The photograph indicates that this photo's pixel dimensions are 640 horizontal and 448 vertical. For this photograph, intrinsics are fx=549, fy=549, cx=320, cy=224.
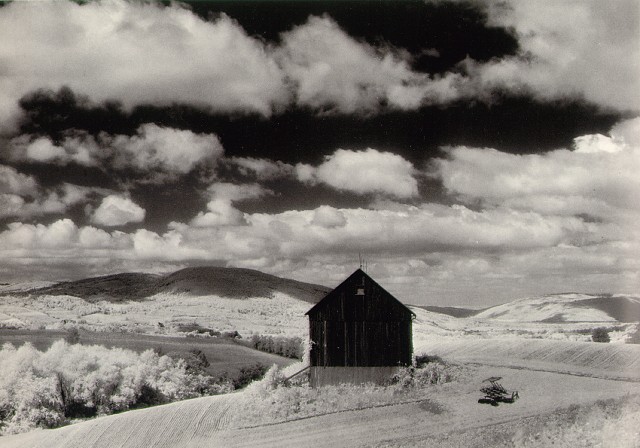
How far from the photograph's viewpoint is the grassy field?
5219 centimetres

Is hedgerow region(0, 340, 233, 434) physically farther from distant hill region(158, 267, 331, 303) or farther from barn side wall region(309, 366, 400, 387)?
distant hill region(158, 267, 331, 303)

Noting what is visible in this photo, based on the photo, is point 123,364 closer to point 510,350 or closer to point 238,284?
point 510,350

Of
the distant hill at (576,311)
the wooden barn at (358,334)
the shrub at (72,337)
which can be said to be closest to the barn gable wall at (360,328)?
the wooden barn at (358,334)

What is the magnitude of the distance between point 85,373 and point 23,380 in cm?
474

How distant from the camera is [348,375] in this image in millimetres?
36875

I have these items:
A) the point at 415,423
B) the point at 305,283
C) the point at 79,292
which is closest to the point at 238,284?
the point at 305,283

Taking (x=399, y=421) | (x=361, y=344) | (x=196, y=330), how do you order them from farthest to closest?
1. (x=196, y=330)
2. (x=361, y=344)
3. (x=399, y=421)

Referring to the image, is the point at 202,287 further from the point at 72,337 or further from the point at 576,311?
the point at 576,311

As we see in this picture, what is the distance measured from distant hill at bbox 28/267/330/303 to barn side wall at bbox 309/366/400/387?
Result: 121037mm

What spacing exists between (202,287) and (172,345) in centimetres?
11069

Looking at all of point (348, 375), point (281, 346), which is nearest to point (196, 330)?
point (281, 346)

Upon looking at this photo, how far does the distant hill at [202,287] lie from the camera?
16512 cm

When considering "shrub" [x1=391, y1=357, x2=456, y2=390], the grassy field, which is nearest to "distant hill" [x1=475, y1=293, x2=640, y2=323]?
the grassy field

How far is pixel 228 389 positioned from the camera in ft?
157
